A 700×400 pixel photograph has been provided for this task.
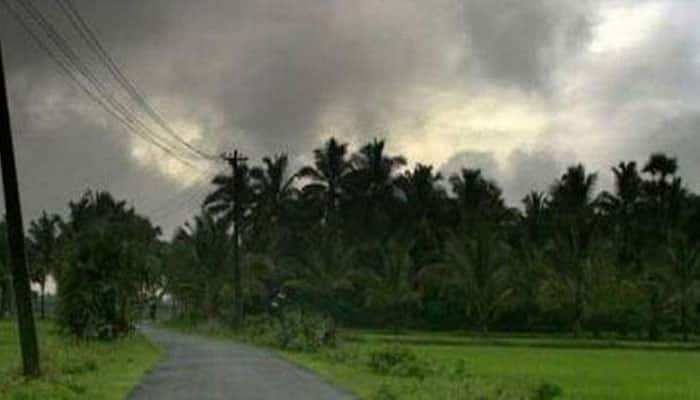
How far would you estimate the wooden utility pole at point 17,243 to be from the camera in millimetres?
25406

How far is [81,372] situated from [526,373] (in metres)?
14.2

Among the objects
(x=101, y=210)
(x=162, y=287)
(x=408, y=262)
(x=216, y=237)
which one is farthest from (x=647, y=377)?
(x=101, y=210)

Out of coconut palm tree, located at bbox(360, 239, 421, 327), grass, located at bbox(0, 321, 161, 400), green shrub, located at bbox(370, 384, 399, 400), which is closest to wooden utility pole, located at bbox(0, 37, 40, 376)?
grass, located at bbox(0, 321, 161, 400)

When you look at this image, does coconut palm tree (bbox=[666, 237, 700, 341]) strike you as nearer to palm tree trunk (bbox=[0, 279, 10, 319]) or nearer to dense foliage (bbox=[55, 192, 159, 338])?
dense foliage (bbox=[55, 192, 159, 338])

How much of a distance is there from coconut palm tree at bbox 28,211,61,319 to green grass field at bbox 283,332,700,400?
59.0 metres

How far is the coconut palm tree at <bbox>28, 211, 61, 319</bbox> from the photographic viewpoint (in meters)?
113

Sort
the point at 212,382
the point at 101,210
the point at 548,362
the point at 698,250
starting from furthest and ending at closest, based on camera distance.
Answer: the point at 101,210 → the point at 698,250 → the point at 548,362 → the point at 212,382

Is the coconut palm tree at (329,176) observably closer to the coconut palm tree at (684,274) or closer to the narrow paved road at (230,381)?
the coconut palm tree at (684,274)

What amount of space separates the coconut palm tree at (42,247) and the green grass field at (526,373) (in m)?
59.0

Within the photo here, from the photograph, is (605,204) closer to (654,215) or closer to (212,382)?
(654,215)

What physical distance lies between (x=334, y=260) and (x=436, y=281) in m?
7.97

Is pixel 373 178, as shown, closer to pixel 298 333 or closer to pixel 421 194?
pixel 421 194

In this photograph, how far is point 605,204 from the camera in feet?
301

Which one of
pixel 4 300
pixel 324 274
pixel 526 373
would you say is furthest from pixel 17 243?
pixel 4 300
